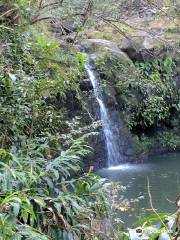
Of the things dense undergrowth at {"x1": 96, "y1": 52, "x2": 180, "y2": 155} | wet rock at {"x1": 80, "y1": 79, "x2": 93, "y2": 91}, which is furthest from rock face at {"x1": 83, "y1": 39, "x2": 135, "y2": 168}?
wet rock at {"x1": 80, "y1": 79, "x2": 93, "y2": 91}

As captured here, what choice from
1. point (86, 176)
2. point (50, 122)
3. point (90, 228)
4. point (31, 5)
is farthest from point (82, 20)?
point (90, 228)

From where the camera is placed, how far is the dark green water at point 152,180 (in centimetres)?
708

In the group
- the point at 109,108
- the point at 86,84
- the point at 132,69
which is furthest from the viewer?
the point at 109,108

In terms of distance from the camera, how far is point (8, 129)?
4660 mm

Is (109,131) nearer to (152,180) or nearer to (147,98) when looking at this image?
(147,98)

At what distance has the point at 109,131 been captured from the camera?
35.9ft

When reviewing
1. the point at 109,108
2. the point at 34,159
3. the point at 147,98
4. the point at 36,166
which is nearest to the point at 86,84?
the point at 109,108

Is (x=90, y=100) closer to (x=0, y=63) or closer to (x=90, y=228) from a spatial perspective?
(x=0, y=63)

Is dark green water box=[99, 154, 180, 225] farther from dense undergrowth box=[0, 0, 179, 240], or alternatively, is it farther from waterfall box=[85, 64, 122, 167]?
dense undergrowth box=[0, 0, 179, 240]

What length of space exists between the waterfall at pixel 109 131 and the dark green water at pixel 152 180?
279 millimetres

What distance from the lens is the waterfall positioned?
10.7 m

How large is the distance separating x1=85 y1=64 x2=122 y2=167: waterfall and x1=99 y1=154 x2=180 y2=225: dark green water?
0.91 ft

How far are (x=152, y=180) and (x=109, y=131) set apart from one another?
7.42 feet

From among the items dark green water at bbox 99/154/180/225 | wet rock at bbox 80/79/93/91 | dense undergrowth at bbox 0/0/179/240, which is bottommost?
dark green water at bbox 99/154/180/225
